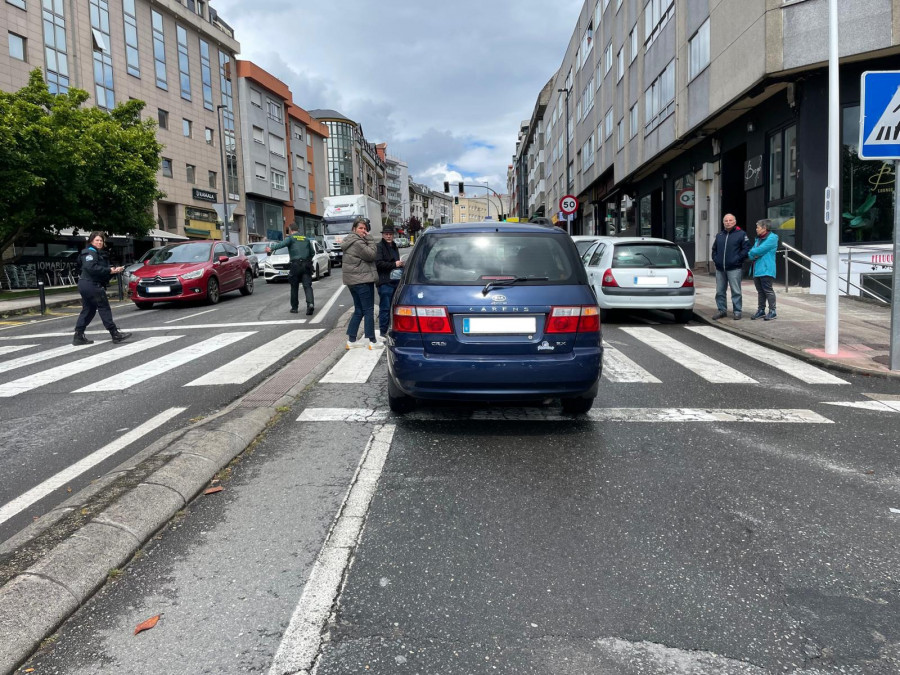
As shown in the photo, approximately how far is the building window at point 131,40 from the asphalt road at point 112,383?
2869 cm

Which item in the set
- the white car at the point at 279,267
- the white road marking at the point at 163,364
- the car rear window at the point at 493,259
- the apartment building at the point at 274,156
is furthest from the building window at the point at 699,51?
the apartment building at the point at 274,156

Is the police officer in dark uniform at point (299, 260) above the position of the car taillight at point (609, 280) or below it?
above

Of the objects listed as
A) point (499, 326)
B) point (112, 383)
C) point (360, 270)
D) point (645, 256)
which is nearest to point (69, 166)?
point (360, 270)

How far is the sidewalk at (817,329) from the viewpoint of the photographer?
784 cm

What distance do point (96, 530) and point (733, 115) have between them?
2014 cm

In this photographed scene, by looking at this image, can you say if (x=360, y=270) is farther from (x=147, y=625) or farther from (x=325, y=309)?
(x=147, y=625)

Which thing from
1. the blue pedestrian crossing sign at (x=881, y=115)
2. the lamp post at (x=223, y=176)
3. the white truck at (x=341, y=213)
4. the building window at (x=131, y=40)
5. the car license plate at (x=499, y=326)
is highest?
the building window at (x=131, y=40)

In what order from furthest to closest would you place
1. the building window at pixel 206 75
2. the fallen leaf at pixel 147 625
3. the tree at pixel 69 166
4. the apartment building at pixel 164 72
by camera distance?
the building window at pixel 206 75 < the apartment building at pixel 164 72 < the tree at pixel 69 166 < the fallen leaf at pixel 147 625

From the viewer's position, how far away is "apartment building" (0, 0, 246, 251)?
30.0m

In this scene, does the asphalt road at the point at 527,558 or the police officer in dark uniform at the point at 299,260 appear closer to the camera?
the asphalt road at the point at 527,558

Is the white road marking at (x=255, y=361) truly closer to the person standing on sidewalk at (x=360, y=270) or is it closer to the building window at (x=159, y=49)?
the person standing on sidewalk at (x=360, y=270)

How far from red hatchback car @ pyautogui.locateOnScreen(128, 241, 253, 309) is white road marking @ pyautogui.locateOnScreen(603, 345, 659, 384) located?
10.9 meters

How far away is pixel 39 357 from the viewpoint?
939 cm

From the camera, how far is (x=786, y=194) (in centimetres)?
1688
